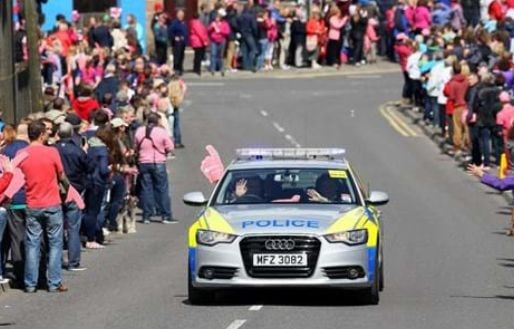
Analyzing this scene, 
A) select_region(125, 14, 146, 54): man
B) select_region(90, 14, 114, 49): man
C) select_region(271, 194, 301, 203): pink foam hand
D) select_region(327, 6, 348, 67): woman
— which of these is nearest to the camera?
select_region(271, 194, 301, 203): pink foam hand

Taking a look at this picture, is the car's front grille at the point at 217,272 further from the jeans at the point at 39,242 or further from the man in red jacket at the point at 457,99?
the man in red jacket at the point at 457,99

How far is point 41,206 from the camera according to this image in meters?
20.4

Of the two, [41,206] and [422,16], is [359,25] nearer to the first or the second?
[422,16]

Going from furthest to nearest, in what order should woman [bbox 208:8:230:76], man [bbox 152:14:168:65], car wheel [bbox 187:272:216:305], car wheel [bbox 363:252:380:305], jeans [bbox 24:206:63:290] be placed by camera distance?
woman [bbox 208:8:230:76] → man [bbox 152:14:168:65] → jeans [bbox 24:206:63:290] → car wheel [bbox 187:272:216:305] → car wheel [bbox 363:252:380:305]

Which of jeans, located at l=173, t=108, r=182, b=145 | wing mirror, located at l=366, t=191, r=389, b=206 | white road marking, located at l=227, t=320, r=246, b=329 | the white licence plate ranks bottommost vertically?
jeans, located at l=173, t=108, r=182, b=145

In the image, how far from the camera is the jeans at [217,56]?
178 feet

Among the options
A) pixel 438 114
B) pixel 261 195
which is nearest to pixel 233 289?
pixel 261 195

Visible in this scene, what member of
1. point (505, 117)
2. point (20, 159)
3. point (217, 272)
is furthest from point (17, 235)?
point (505, 117)

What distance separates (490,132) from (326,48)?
2219 cm

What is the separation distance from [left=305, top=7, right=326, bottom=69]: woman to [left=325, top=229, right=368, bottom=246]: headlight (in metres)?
36.8

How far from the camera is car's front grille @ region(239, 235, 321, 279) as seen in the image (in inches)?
738

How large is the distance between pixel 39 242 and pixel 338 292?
337 centimetres

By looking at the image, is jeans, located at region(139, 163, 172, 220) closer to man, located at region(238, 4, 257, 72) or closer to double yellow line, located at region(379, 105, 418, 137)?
double yellow line, located at region(379, 105, 418, 137)

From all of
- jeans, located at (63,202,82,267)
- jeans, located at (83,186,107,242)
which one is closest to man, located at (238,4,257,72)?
jeans, located at (83,186,107,242)
